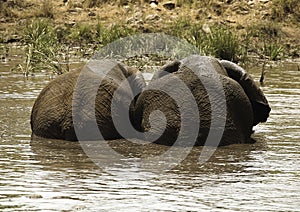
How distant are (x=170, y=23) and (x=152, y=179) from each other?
50.5 feet

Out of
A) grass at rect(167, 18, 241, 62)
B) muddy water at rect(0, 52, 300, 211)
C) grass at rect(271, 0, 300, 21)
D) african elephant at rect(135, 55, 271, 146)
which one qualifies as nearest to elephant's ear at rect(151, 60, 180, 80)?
african elephant at rect(135, 55, 271, 146)

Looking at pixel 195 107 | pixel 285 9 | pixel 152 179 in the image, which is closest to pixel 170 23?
pixel 285 9

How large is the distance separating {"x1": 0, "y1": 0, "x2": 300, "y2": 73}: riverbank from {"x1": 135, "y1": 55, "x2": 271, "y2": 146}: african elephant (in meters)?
8.04

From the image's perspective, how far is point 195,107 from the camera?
816 centimetres

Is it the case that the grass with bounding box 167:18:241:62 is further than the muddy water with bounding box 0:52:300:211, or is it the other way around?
the grass with bounding box 167:18:241:62

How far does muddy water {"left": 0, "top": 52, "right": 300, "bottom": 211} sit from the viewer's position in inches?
229

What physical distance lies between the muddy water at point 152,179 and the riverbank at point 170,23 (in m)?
8.40

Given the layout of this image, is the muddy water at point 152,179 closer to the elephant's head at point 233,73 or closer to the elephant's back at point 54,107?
the elephant's back at point 54,107

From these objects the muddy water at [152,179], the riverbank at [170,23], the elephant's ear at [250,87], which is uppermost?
the elephant's ear at [250,87]

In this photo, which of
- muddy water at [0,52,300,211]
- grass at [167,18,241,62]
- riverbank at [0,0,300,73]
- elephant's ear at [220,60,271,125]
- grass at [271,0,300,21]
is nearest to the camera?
muddy water at [0,52,300,211]

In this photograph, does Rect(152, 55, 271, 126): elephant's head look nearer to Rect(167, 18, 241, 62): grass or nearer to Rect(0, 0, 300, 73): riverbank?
Rect(167, 18, 241, 62): grass

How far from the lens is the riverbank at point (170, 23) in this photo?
18.1 meters

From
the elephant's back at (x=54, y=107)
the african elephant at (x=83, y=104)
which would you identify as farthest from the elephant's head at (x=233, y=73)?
the elephant's back at (x=54, y=107)

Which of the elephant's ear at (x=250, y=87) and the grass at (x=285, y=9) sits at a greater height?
the elephant's ear at (x=250, y=87)
